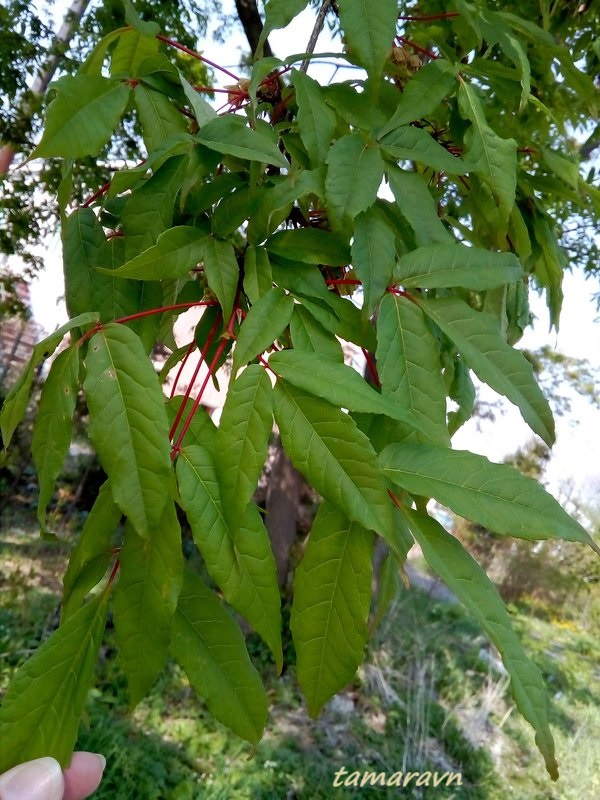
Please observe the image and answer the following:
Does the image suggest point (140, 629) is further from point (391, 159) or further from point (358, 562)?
point (391, 159)

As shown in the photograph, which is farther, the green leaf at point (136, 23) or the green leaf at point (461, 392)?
the green leaf at point (461, 392)

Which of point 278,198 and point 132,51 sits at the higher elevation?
point 132,51

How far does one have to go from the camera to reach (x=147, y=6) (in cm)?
236

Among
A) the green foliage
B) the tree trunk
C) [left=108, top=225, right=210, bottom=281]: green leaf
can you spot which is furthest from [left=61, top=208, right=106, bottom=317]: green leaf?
the tree trunk

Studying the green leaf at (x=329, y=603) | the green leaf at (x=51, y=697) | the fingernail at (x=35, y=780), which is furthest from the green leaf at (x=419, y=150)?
the fingernail at (x=35, y=780)

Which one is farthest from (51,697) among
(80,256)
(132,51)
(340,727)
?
(340,727)

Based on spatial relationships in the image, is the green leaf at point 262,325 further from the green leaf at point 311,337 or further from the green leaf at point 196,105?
the green leaf at point 196,105

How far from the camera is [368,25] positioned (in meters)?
0.51

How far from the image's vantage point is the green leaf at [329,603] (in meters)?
0.45

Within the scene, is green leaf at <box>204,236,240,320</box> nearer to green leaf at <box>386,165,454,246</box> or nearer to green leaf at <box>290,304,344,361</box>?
green leaf at <box>290,304,344,361</box>

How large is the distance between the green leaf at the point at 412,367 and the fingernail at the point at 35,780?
1.27 feet

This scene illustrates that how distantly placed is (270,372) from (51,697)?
313 mm

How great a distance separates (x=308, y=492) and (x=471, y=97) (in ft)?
12.2

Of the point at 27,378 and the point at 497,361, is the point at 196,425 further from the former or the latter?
the point at 497,361
